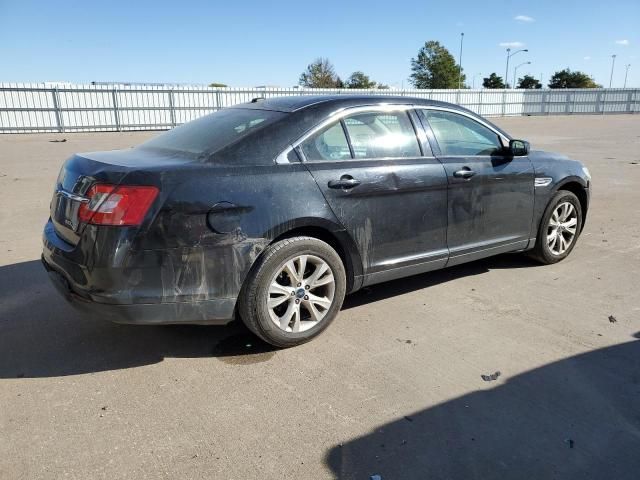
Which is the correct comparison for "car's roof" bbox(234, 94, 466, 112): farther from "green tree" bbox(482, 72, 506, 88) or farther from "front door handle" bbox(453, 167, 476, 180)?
"green tree" bbox(482, 72, 506, 88)

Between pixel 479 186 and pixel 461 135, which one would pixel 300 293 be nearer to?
pixel 479 186

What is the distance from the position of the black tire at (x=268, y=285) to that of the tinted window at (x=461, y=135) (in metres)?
1.48

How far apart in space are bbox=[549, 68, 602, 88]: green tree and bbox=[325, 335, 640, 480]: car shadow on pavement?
109 m

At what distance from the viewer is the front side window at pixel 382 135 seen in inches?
151

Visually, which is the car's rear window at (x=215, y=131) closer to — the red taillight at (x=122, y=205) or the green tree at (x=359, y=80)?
the red taillight at (x=122, y=205)

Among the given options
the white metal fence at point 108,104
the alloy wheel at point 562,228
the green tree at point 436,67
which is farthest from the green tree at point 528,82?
the alloy wheel at point 562,228

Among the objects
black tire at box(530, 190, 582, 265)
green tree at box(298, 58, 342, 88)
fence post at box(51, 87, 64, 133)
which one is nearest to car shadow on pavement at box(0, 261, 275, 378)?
black tire at box(530, 190, 582, 265)

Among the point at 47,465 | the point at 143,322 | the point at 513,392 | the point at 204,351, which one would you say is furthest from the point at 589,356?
the point at 47,465

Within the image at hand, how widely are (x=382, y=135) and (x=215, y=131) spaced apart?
4.09 ft

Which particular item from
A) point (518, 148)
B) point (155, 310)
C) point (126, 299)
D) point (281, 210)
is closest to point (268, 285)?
point (281, 210)

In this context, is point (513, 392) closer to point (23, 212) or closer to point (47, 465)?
point (47, 465)

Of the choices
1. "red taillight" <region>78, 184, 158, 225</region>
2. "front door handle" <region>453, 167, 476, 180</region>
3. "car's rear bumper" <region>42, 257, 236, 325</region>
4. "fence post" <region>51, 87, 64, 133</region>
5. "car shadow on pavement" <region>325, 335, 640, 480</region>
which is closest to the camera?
"car shadow on pavement" <region>325, 335, 640, 480</region>

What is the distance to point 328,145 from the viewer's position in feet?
12.1

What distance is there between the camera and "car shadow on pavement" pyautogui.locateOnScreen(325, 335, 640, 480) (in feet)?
7.84
